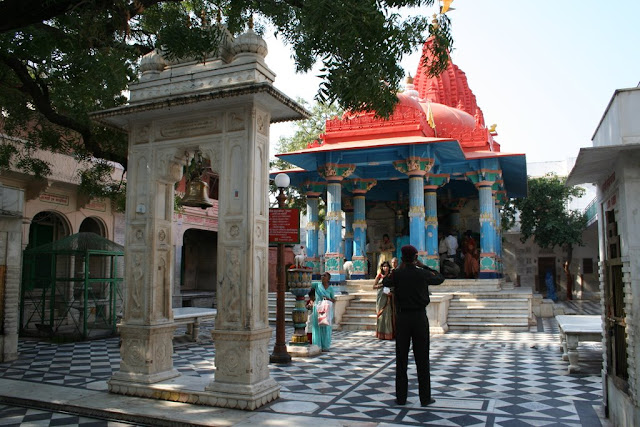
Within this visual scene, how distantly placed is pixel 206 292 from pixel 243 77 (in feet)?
60.8

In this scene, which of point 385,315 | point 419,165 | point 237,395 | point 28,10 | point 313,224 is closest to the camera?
point 28,10

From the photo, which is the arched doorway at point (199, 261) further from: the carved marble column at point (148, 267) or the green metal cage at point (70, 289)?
the carved marble column at point (148, 267)

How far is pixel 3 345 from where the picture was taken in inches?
354

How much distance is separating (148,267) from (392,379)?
12.2ft

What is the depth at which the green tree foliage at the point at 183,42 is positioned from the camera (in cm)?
571

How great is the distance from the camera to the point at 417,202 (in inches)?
620

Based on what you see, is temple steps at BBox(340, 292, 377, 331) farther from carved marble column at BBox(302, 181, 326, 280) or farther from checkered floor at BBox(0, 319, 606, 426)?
carved marble column at BBox(302, 181, 326, 280)

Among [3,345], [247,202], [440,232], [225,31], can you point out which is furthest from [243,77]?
[440,232]

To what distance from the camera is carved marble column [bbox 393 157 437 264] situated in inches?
618

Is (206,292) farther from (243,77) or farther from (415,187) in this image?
(243,77)

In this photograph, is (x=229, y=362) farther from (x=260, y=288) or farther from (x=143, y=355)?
(x=143, y=355)

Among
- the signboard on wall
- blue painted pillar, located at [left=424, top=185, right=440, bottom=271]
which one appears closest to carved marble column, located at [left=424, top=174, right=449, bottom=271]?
blue painted pillar, located at [left=424, top=185, right=440, bottom=271]

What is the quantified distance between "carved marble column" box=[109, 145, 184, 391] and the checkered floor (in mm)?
1001

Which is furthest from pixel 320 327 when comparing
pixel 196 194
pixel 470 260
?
pixel 470 260
